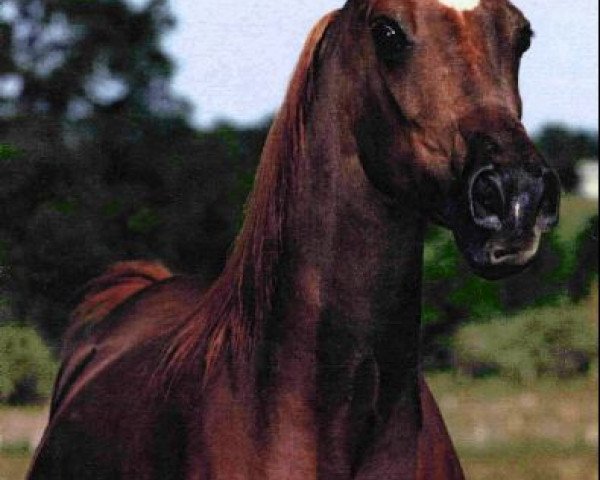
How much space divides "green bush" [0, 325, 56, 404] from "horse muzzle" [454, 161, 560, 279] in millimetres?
1526

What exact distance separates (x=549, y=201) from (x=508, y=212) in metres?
0.08

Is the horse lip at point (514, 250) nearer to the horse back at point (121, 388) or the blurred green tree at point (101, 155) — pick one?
the horse back at point (121, 388)

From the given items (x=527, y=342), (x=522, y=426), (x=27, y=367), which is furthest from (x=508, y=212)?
(x=522, y=426)

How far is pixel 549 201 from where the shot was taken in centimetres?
216

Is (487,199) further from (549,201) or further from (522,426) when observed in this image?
(522,426)

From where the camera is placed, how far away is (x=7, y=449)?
3.87 m

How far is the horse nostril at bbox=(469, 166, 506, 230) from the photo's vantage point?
2133 mm

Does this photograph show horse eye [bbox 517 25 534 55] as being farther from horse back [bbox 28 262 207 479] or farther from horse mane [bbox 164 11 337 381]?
horse back [bbox 28 262 207 479]

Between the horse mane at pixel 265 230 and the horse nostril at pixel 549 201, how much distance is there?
0.62 m

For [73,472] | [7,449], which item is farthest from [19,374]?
[73,472]

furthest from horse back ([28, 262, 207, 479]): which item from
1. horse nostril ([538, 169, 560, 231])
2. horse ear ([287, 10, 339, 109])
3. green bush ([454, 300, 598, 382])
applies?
green bush ([454, 300, 598, 382])

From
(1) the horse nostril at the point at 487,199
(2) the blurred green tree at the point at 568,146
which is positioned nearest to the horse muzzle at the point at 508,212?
(1) the horse nostril at the point at 487,199

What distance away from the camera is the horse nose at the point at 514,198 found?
2123mm

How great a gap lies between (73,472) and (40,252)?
0.80 m
